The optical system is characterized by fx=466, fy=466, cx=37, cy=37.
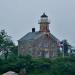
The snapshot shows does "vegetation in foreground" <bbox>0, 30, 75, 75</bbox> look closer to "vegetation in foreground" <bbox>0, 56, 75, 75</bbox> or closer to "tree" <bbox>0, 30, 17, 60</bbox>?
"vegetation in foreground" <bbox>0, 56, 75, 75</bbox>

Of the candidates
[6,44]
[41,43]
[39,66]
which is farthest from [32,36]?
[39,66]

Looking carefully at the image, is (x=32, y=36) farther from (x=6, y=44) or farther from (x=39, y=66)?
(x=39, y=66)

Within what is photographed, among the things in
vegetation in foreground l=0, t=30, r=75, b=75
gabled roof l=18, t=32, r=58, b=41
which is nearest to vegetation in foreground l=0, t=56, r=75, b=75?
vegetation in foreground l=0, t=30, r=75, b=75

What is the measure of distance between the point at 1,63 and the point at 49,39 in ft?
58.0

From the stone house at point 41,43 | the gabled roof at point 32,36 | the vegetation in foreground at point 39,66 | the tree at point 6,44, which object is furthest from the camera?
the stone house at point 41,43

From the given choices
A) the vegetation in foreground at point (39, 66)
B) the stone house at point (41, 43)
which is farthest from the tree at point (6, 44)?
the vegetation in foreground at point (39, 66)

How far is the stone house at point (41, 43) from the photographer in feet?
216

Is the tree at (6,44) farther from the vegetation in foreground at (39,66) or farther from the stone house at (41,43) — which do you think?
the vegetation in foreground at (39,66)

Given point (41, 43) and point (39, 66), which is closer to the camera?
point (39, 66)

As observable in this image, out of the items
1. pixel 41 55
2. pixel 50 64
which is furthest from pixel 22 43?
pixel 50 64

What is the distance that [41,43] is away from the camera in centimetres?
6638

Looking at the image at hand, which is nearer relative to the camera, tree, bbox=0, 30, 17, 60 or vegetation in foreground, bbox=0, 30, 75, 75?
vegetation in foreground, bbox=0, 30, 75, 75

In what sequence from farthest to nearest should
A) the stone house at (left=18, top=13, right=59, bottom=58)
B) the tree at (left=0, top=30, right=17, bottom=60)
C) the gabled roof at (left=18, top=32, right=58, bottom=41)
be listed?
the stone house at (left=18, top=13, right=59, bottom=58) < the gabled roof at (left=18, top=32, right=58, bottom=41) < the tree at (left=0, top=30, right=17, bottom=60)

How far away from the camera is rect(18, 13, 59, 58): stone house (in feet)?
216
